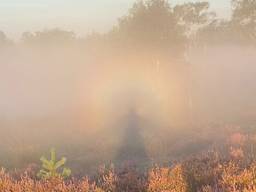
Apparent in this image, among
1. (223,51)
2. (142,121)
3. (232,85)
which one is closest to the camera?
(142,121)

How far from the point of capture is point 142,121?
88.9 feet

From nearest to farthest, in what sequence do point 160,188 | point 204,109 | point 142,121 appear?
point 160,188 < point 142,121 < point 204,109

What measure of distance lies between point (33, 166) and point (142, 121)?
1232cm

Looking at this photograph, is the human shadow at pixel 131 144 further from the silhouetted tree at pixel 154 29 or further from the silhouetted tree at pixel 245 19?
the silhouetted tree at pixel 245 19

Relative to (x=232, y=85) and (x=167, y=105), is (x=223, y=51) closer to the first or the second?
(x=232, y=85)

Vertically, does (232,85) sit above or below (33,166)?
below

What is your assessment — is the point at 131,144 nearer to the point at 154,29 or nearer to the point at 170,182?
the point at 170,182

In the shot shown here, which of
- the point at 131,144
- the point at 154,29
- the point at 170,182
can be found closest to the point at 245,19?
the point at 154,29

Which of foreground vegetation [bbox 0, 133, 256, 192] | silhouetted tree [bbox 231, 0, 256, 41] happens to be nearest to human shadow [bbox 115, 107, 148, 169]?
foreground vegetation [bbox 0, 133, 256, 192]

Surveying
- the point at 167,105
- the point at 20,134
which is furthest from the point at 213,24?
the point at 20,134

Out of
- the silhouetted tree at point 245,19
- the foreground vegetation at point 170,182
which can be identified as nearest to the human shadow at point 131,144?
the foreground vegetation at point 170,182

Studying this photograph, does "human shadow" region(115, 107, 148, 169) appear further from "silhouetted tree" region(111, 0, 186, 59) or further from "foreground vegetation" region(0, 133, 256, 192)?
"silhouetted tree" region(111, 0, 186, 59)

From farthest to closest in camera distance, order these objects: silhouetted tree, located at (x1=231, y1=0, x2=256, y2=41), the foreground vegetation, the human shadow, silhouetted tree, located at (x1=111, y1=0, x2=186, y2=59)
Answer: silhouetted tree, located at (x1=231, y1=0, x2=256, y2=41), silhouetted tree, located at (x1=111, y1=0, x2=186, y2=59), the human shadow, the foreground vegetation

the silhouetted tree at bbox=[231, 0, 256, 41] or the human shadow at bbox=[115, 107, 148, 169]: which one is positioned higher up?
the silhouetted tree at bbox=[231, 0, 256, 41]
